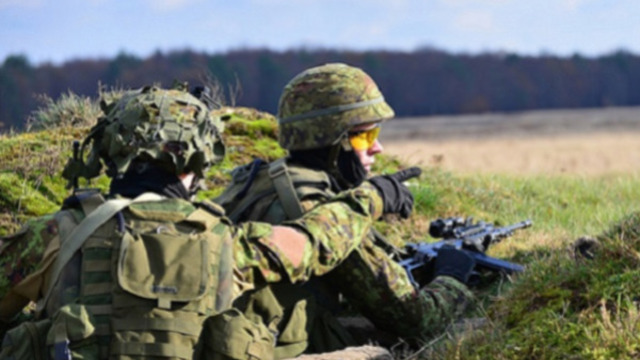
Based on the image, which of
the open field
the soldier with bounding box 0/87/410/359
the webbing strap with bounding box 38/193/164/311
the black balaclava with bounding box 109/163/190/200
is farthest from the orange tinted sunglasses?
the open field

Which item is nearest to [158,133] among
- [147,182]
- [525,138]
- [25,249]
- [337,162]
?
[147,182]

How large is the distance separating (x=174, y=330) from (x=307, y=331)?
1.33 metres

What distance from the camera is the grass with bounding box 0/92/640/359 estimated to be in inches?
174

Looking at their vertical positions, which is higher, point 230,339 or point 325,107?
point 325,107

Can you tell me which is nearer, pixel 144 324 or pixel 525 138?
pixel 144 324

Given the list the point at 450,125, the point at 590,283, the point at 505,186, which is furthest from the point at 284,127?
the point at 450,125

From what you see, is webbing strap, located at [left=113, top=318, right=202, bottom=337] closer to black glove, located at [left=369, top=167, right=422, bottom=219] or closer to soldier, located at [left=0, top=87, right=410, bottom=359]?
soldier, located at [left=0, top=87, right=410, bottom=359]

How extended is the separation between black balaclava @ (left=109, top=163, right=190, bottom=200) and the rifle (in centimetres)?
216

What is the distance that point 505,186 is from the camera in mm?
11148

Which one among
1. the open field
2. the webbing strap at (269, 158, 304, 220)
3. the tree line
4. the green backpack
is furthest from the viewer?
the tree line

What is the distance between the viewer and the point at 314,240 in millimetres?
4680

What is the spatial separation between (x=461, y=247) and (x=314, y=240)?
244cm

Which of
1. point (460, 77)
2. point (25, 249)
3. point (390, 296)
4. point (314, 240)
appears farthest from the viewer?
point (460, 77)

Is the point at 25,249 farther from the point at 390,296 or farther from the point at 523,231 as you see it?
the point at 523,231
